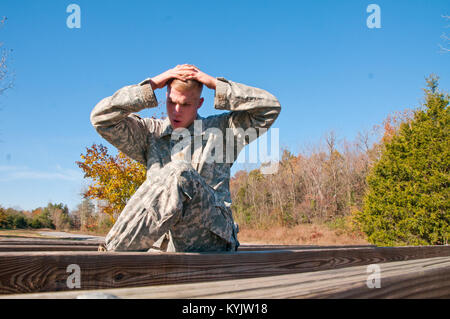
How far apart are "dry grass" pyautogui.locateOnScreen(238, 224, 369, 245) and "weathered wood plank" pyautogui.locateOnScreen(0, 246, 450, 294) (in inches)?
549

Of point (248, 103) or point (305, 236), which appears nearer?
point (248, 103)

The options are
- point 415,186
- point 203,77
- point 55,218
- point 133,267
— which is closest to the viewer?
point 133,267

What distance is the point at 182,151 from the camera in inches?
105

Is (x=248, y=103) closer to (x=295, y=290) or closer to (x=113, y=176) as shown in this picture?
(x=295, y=290)

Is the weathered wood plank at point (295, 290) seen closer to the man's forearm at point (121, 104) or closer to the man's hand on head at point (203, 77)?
the man's forearm at point (121, 104)

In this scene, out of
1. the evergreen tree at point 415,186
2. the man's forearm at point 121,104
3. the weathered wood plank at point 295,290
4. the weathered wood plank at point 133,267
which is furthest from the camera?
the evergreen tree at point 415,186

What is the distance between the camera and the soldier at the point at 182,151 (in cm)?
192

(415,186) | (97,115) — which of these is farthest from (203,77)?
(415,186)

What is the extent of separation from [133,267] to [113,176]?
13.0 m

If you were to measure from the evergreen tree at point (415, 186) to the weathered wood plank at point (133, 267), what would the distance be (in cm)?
705

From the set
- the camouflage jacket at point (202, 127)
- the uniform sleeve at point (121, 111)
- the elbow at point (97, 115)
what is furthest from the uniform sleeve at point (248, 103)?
the elbow at point (97, 115)

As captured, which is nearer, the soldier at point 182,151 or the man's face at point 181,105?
the soldier at point 182,151
